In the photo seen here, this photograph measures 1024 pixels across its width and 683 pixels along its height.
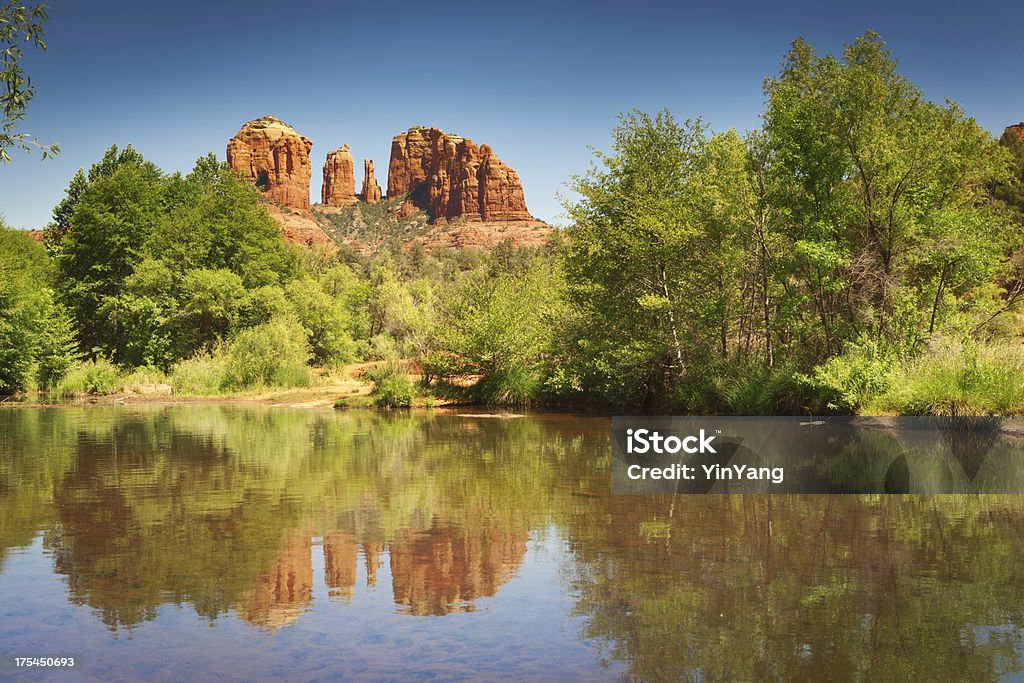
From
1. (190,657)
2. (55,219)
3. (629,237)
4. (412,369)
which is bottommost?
(190,657)

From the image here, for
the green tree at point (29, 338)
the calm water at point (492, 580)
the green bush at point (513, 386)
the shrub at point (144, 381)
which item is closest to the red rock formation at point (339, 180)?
the shrub at point (144, 381)

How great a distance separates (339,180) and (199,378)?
470 ft

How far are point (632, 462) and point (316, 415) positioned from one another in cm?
1664

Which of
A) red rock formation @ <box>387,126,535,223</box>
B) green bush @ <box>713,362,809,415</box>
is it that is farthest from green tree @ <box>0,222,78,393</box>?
red rock formation @ <box>387,126,535,223</box>

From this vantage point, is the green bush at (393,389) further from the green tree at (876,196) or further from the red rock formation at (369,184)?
the red rock formation at (369,184)

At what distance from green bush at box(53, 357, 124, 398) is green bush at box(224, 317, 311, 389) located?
5.44 metres

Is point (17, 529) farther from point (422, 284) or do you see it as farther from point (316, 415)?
point (422, 284)

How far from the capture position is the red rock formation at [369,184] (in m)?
183

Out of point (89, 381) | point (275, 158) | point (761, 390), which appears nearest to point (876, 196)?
point (761, 390)

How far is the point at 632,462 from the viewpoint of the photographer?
54.1ft

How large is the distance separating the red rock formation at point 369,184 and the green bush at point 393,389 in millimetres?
153618

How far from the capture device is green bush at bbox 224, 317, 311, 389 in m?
40.6

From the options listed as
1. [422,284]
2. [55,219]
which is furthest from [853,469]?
[55,219]

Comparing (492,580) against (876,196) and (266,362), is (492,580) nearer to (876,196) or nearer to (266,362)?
(876,196)
